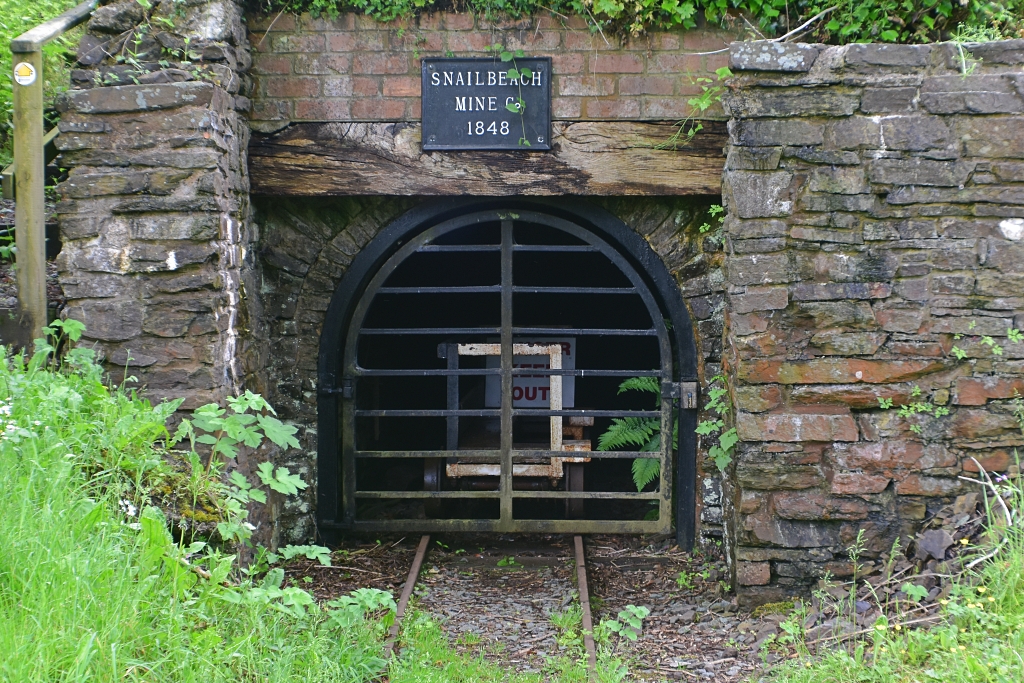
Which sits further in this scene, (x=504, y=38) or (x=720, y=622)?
(x=504, y=38)

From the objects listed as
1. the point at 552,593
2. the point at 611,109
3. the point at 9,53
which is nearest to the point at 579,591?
the point at 552,593

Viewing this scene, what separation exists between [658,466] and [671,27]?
9.13 feet

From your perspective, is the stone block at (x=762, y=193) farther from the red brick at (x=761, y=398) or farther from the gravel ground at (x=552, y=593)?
the gravel ground at (x=552, y=593)

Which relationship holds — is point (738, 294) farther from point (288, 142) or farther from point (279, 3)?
point (279, 3)

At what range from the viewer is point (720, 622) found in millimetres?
4219

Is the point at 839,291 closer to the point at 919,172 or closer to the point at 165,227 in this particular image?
the point at 919,172

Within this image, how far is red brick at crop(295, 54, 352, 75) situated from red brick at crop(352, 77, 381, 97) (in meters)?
0.09

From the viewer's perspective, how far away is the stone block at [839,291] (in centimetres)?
398

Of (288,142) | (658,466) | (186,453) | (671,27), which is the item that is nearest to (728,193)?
(671,27)

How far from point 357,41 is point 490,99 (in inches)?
33.7

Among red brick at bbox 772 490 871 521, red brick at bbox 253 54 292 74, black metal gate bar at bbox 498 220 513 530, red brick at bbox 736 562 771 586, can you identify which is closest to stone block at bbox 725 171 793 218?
red brick at bbox 772 490 871 521

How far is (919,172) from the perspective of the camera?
3.93 m

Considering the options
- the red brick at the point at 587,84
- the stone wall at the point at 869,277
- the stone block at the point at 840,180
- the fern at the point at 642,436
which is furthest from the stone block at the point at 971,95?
the fern at the point at 642,436

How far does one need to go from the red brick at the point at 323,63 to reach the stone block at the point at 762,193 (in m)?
2.33
